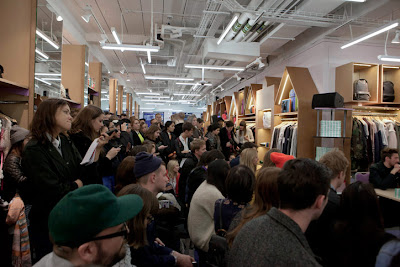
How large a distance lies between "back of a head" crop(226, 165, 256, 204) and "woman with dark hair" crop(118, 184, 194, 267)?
0.53m

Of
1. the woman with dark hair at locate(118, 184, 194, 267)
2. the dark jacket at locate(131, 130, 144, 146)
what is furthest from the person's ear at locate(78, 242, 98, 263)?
the dark jacket at locate(131, 130, 144, 146)

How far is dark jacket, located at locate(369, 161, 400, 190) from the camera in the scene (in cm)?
412

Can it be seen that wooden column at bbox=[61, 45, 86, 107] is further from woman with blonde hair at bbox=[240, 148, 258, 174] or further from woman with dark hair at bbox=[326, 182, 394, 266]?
woman with dark hair at bbox=[326, 182, 394, 266]

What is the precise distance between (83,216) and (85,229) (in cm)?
4

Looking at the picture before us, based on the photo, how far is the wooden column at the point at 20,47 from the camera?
3.09m

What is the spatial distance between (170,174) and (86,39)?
6.61 meters

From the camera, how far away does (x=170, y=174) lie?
4047mm

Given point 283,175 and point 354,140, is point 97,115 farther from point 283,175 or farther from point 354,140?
point 354,140

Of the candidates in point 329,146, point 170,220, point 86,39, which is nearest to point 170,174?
point 170,220

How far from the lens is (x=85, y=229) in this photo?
95 cm

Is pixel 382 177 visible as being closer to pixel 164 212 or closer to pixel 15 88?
pixel 164 212

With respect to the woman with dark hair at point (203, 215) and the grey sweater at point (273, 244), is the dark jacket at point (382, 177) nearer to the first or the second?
the woman with dark hair at point (203, 215)

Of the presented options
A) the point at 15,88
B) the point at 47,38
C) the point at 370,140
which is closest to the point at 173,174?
the point at 15,88

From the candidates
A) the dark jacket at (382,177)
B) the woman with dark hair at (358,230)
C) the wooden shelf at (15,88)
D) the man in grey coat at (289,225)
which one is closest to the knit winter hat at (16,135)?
the wooden shelf at (15,88)
